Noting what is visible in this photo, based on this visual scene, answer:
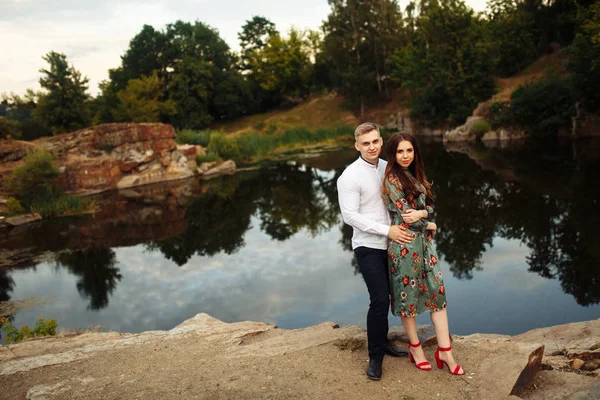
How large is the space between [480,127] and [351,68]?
59.0 feet

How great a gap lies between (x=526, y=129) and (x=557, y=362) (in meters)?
27.6

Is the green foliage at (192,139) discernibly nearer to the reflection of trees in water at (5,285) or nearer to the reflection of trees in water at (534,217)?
the reflection of trees in water at (534,217)

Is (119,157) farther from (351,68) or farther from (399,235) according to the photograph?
(351,68)

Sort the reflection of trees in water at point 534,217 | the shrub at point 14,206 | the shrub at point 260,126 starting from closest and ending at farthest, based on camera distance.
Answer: the reflection of trees in water at point 534,217, the shrub at point 14,206, the shrub at point 260,126

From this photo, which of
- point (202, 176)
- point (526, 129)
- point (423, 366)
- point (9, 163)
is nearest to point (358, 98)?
point (526, 129)

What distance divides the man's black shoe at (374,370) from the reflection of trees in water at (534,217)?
13.6ft

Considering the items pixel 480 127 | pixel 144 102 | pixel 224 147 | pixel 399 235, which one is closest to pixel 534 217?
pixel 399 235

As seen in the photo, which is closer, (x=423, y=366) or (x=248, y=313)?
(x=423, y=366)

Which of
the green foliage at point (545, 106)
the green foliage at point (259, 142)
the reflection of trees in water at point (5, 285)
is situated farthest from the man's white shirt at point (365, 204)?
the green foliage at point (545, 106)

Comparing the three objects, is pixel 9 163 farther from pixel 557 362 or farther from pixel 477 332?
pixel 557 362

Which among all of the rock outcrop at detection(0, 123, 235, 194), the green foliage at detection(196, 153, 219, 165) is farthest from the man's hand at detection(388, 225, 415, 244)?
the green foliage at detection(196, 153, 219, 165)

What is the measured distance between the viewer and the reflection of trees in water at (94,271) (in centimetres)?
882

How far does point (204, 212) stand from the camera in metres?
15.6

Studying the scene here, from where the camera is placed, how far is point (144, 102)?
4109cm
